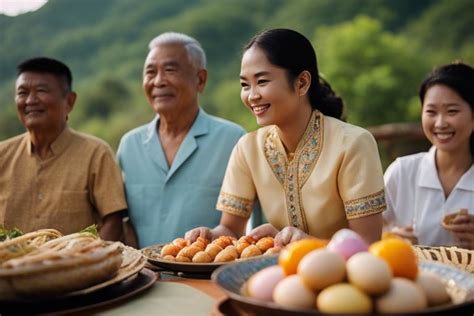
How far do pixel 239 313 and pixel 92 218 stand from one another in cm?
196

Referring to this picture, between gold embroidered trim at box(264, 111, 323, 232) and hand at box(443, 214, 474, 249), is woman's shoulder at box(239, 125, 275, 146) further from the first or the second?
hand at box(443, 214, 474, 249)

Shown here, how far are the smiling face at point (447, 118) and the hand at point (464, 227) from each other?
1.49 ft

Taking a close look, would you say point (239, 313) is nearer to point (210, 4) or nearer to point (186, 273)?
point (186, 273)

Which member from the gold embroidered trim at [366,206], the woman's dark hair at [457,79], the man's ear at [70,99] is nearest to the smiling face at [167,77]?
the man's ear at [70,99]

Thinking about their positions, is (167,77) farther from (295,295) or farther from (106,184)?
(295,295)

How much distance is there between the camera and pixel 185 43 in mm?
3332

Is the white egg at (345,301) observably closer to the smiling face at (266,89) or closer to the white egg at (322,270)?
the white egg at (322,270)

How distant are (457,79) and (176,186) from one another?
1.50 meters

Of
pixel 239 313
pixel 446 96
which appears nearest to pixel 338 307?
Answer: pixel 239 313

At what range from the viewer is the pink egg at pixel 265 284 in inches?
48.6

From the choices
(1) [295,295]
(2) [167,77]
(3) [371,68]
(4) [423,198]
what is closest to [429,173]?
(4) [423,198]

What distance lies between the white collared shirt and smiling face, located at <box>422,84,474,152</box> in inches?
5.9

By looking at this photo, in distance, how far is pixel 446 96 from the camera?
2.88 meters

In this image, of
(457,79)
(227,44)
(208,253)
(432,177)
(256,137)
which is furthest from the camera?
(227,44)
